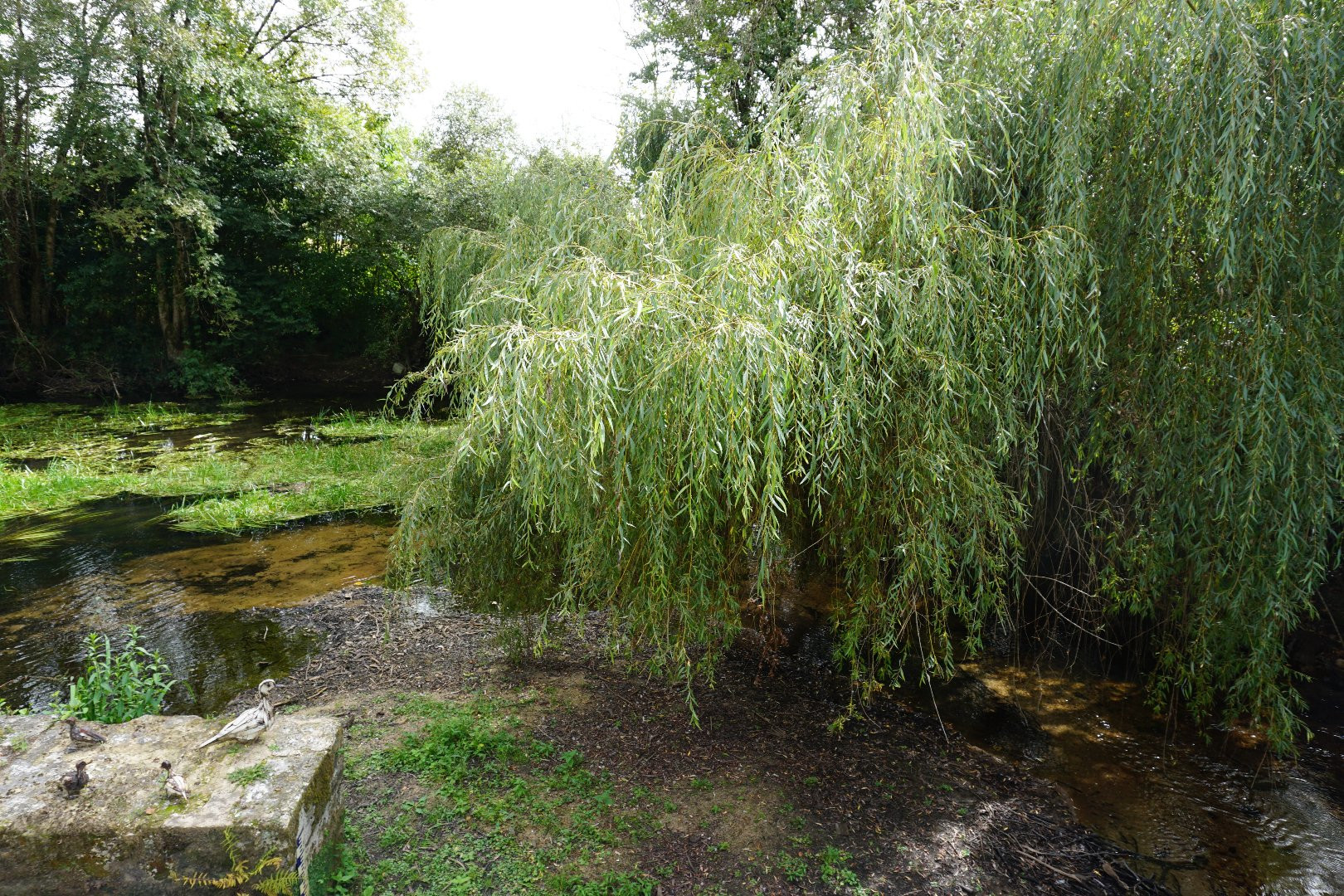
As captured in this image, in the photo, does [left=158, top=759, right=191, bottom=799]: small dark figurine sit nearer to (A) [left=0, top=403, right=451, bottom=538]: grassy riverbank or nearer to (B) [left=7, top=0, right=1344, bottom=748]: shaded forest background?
(B) [left=7, top=0, right=1344, bottom=748]: shaded forest background

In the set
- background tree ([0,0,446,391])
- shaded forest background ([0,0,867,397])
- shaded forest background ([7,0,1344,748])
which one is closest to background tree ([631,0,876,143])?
shaded forest background ([0,0,867,397])

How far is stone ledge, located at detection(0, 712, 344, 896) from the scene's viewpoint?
2242mm

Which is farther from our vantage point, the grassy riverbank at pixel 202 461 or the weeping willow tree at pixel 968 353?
the grassy riverbank at pixel 202 461

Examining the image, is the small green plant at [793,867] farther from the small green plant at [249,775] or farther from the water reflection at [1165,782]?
the small green plant at [249,775]

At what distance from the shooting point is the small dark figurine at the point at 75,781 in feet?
7.76

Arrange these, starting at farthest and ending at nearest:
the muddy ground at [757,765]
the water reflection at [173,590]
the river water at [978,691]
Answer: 1. the water reflection at [173,590]
2. the river water at [978,691]
3. the muddy ground at [757,765]

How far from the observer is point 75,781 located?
7.79 ft

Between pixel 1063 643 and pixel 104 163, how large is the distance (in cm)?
1558

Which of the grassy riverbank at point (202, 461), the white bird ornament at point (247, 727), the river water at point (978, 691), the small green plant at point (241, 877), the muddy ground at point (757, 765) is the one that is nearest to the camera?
the small green plant at point (241, 877)

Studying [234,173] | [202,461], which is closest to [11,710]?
[202,461]

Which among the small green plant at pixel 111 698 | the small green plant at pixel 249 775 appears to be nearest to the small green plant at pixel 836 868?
the small green plant at pixel 249 775

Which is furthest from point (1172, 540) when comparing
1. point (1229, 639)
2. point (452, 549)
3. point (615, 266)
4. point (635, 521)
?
point (452, 549)

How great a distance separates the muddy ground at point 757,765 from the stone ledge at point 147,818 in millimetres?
620

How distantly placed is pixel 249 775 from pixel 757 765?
2.19 metres
